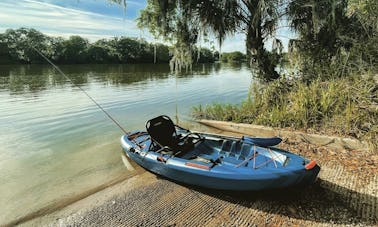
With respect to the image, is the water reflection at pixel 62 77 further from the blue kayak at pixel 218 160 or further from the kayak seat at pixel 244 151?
the kayak seat at pixel 244 151

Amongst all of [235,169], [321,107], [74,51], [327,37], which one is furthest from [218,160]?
[74,51]

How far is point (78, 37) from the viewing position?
184ft

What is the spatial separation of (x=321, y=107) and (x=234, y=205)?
3.49 m

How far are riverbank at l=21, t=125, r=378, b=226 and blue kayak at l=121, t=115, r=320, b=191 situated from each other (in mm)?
254

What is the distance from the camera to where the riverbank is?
2942mm

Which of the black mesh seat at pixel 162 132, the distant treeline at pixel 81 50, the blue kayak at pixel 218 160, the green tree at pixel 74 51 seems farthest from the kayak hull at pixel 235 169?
the green tree at pixel 74 51

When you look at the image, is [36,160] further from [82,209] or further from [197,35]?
[197,35]

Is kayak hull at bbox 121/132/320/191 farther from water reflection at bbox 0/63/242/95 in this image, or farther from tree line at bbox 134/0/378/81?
water reflection at bbox 0/63/242/95

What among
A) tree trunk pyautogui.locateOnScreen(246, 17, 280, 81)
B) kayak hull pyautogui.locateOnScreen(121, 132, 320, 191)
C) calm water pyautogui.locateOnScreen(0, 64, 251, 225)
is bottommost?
calm water pyautogui.locateOnScreen(0, 64, 251, 225)

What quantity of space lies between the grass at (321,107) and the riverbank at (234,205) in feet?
3.47

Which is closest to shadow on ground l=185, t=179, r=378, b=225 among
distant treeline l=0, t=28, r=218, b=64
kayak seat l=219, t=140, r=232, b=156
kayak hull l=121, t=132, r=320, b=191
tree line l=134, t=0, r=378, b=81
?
kayak hull l=121, t=132, r=320, b=191

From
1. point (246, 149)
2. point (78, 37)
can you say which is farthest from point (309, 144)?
point (78, 37)

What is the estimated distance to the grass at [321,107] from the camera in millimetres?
4781

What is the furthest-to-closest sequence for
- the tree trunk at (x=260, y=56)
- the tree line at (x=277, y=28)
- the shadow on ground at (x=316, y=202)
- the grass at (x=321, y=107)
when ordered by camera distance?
the tree trunk at (x=260, y=56) < the tree line at (x=277, y=28) < the grass at (x=321, y=107) < the shadow on ground at (x=316, y=202)
